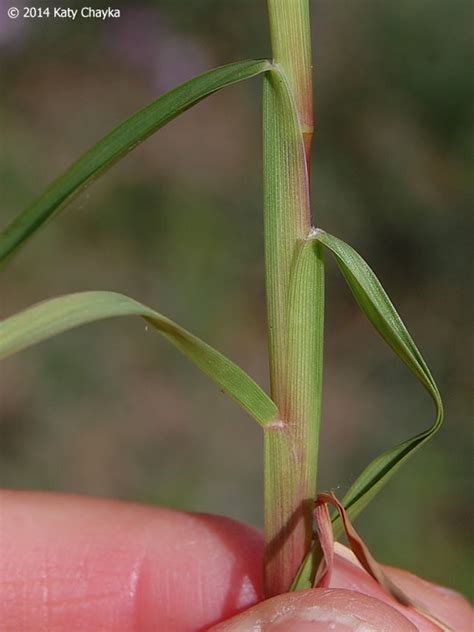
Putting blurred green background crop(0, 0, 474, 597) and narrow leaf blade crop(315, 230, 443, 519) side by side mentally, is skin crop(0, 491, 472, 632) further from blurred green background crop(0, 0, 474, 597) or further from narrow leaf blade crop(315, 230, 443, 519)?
blurred green background crop(0, 0, 474, 597)

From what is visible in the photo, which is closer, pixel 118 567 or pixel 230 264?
pixel 118 567

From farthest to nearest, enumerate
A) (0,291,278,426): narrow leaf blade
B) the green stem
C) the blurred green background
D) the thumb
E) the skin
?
1. the blurred green background
2. the skin
3. the thumb
4. the green stem
5. (0,291,278,426): narrow leaf blade

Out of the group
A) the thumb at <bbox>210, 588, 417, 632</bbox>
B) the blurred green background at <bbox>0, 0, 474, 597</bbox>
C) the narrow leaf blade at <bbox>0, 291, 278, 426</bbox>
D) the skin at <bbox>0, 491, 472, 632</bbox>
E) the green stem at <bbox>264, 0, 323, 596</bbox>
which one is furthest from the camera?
the blurred green background at <bbox>0, 0, 474, 597</bbox>

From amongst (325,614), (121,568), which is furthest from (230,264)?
(325,614)

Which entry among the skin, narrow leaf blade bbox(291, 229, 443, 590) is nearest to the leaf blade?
narrow leaf blade bbox(291, 229, 443, 590)

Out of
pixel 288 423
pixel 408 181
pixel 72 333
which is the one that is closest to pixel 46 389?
pixel 72 333

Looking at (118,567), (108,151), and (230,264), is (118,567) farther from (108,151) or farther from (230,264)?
(230,264)
